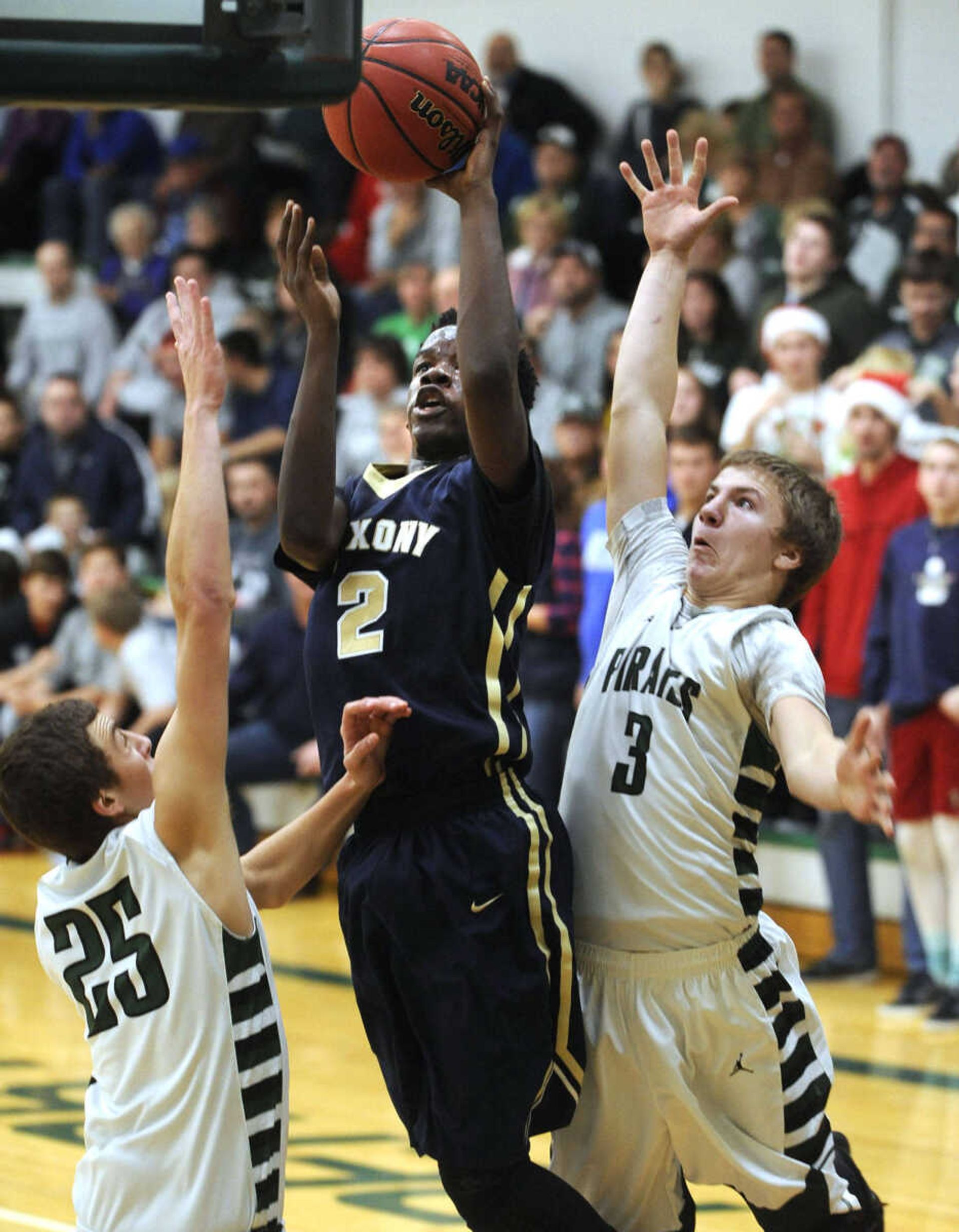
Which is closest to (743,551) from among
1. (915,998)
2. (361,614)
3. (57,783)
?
(361,614)

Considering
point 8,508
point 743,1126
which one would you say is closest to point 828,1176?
point 743,1126

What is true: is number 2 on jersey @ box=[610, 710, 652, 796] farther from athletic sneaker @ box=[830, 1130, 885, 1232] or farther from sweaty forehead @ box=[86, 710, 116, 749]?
sweaty forehead @ box=[86, 710, 116, 749]

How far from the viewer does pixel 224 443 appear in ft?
37.7

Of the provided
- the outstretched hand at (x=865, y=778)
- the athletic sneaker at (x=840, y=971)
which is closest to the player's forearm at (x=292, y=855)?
the outstretched hand at (x=865, y=778)

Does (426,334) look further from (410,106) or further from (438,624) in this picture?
(438,624)

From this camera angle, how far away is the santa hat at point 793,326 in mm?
8539

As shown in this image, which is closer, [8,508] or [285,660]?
[285,660]

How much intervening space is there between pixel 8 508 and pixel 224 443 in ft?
4.95

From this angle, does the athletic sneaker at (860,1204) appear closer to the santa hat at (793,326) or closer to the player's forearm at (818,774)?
the player's forearm at (818,774)

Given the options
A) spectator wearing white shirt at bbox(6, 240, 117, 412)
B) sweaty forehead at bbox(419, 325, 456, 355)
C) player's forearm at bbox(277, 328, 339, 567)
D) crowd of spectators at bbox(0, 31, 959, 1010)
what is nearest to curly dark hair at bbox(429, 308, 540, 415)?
sweaty forehead at bbox(419, 325, 456, 355)

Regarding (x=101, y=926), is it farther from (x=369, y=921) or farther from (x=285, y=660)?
(x=285, y=660)

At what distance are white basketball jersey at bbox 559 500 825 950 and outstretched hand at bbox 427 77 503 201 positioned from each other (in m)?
0.86

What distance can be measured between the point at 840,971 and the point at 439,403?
464cm

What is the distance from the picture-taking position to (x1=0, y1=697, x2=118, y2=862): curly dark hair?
336 centimetres
